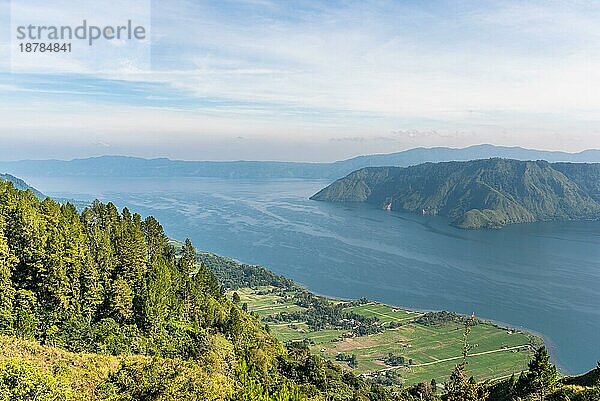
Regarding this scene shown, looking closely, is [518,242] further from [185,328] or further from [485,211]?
[185,328]

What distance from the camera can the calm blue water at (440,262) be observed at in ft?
286

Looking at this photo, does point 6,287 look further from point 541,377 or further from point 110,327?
point 541,377

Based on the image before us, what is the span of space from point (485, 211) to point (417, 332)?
13144 cm

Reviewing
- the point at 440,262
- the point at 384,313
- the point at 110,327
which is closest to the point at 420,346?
the point at 384,313

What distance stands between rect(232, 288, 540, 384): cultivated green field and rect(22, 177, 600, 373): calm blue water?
7.71m

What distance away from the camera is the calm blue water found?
87125mm

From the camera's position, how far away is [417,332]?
7638 cm

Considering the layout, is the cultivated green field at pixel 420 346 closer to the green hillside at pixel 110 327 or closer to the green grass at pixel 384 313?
the green grass at pixel 384 313

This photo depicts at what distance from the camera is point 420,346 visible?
71.6m

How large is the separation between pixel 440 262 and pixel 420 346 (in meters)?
54.9

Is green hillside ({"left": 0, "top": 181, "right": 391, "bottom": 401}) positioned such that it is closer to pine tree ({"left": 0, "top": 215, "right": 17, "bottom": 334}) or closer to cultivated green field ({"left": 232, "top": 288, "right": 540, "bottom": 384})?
pine tree ({"left": 0, "top": 215, "right": 17, "bottom": 334})

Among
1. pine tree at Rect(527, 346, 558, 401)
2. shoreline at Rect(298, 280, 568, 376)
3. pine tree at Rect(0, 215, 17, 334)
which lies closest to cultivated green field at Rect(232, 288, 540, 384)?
shoreline at Rect(298, 280, 568, 376)

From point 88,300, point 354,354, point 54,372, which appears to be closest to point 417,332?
point 354,354

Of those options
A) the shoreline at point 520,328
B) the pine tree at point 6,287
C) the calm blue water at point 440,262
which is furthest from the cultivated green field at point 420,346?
the pine tree at point 6,287
